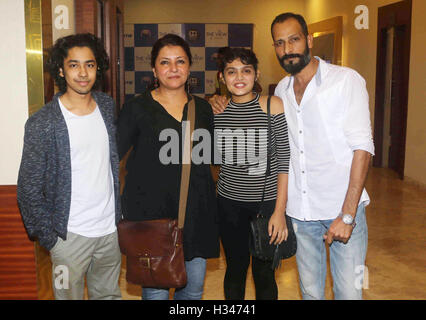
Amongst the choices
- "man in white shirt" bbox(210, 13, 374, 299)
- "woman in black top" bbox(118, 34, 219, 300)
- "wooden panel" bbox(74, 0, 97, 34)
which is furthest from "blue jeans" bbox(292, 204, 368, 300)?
"wooden panel" bbox(74, 0, 97, 34)

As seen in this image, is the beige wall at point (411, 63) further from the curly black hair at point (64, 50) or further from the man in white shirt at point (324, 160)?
the curly black hair at point (64, 50)

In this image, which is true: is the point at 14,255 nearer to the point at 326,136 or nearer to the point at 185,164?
the point at 185,164

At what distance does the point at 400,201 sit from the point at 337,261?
373 centimetres

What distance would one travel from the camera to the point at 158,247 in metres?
1.89

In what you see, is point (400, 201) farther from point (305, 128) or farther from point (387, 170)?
point (305, 128)

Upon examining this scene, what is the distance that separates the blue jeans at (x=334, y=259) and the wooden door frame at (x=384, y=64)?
4896 millimetres

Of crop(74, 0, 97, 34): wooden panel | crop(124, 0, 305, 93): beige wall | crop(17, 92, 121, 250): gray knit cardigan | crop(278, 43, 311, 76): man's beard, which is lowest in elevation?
crop(17, 92, 121, 250): gray knit cardigan

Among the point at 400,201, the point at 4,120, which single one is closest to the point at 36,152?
the point at 4,120

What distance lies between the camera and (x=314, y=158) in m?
1.85

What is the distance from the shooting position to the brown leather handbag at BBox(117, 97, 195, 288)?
6.17 feet

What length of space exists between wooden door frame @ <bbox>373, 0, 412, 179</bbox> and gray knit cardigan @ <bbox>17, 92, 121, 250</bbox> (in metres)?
5.53

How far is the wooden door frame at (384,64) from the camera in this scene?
6.18m

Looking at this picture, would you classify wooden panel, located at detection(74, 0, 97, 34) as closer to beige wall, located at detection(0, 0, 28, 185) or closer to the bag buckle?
beige wall, located at detection(0, 0, 28, 185)
